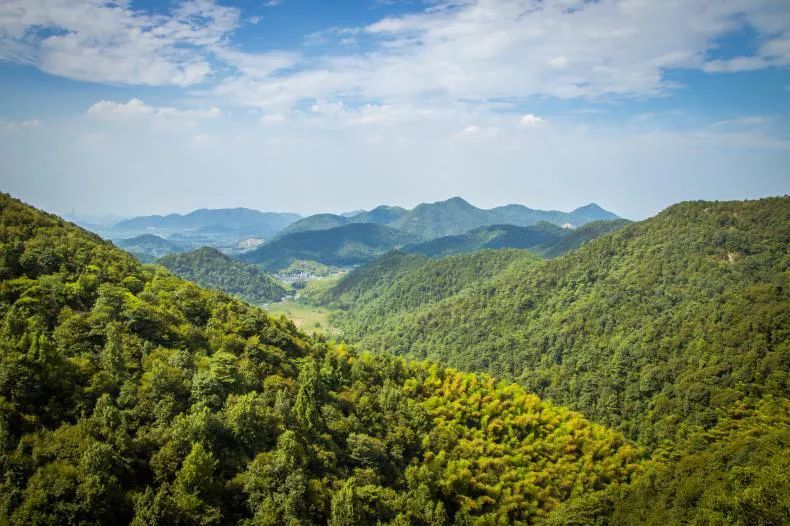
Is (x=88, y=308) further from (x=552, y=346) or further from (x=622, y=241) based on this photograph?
(x=622, y=241)

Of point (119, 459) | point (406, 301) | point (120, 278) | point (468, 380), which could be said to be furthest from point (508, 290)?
point (119, 459)

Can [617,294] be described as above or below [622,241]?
below

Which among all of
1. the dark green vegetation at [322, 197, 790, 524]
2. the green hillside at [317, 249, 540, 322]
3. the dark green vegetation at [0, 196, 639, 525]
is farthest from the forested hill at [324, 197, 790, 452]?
the dark green vegetation at [0, 196, 639, 525]

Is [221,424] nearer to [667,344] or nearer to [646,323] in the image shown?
[667,344]

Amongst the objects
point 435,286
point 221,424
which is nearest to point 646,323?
point 221,424

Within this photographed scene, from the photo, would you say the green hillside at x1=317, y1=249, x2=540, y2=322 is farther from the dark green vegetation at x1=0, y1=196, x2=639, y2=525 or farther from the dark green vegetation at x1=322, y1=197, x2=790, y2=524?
the dark green vegetation at x1=0, y1=196, x2=639, y2=525
